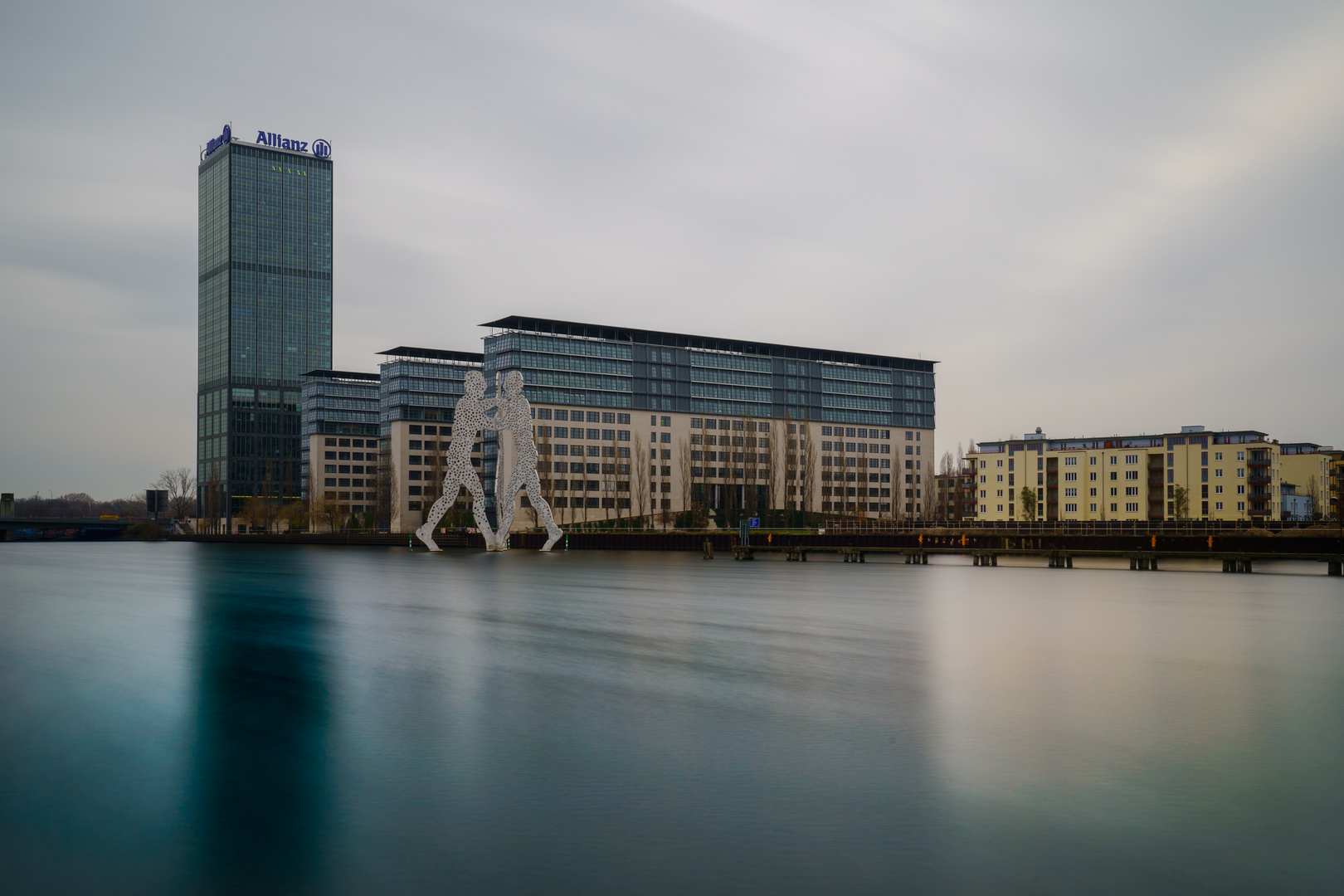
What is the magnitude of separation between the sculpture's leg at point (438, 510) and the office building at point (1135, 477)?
82811mm

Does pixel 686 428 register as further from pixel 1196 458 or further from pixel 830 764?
pixel 830 764

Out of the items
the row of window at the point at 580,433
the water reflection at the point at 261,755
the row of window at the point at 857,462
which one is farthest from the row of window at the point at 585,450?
the water reflection at the point at 261,755

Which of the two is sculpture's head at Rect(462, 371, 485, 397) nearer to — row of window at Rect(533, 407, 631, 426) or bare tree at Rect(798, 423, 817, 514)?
row of window at Rect(533, 407, 631, 426)

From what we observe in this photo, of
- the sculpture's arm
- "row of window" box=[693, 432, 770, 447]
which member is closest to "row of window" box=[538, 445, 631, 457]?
"row of window" box=[693, 432, 770, 447]

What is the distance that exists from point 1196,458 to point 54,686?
144493 mm

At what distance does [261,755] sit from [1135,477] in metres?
146

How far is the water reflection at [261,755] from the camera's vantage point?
10.2 metres

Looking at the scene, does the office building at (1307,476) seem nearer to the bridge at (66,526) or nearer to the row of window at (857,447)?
the row of window at (857,447)

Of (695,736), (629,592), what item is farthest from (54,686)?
(629,592)

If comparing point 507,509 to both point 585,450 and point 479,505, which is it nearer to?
point 479,505

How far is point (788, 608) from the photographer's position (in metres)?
38.0

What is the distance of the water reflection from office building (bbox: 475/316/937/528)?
4509 inches

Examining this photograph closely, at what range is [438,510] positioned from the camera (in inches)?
3907

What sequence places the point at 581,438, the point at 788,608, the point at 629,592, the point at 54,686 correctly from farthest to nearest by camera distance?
the point at 581,438
the point at 629,592
the point at 788,608
the point at 54,686
